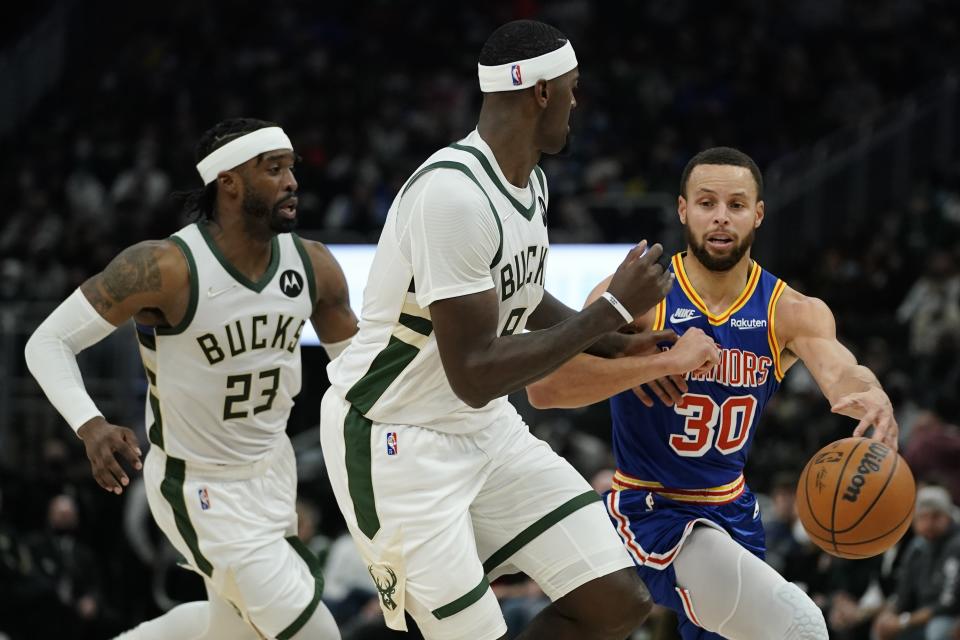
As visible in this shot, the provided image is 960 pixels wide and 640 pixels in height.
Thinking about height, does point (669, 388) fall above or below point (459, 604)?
above

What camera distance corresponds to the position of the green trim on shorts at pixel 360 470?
4.93 meters

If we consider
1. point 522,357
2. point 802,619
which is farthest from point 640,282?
point 802,619

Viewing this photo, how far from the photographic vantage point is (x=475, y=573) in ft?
15.9

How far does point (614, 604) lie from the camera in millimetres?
4902

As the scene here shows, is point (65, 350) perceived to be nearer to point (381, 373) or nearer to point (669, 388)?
point (381, 373)

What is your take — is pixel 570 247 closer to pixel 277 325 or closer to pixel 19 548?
pixel 19 548

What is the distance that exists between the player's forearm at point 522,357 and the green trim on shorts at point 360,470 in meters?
0.48

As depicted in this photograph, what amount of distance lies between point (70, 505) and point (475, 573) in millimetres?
7995

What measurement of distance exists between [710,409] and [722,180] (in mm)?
Result: 928

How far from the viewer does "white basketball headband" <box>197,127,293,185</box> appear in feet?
21.0

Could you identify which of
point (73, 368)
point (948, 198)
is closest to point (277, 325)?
point (73, 368)

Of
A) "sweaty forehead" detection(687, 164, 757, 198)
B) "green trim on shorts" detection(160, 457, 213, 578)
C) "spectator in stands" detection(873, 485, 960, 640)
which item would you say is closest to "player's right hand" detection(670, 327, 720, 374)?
"sweaty forehead" detection(687, 164, 757, 198)

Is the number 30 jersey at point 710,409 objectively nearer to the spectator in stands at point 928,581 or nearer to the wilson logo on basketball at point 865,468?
the wilson logo on basketball at point 865,468

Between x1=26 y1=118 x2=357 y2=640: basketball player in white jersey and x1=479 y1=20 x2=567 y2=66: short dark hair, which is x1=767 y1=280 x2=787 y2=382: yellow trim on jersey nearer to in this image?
x1=479 y1=20 x2=567 y2=66: short dark hair
